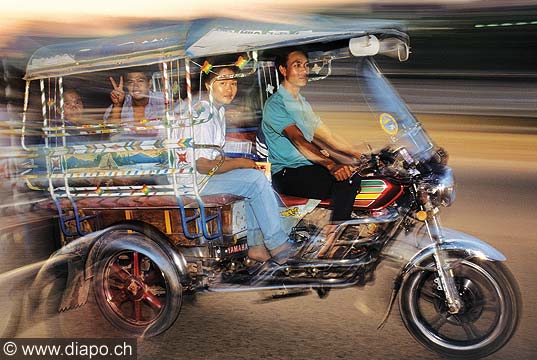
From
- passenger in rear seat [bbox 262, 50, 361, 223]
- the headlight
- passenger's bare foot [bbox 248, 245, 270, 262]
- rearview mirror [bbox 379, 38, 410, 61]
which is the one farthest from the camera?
passenger's bare foot [bbox 248, 245, 270, 262]

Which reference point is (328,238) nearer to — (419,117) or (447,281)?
(447,281)

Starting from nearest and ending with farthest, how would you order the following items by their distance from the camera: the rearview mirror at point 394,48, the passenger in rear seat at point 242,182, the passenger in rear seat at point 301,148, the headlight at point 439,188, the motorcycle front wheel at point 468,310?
the motorcycle front wheel at point 468,310, the headlight at point 439,188, the rearview mirror at point 394,48, the passenger in rear seat at point 301,148, the passenger in rear seat at point 242,182

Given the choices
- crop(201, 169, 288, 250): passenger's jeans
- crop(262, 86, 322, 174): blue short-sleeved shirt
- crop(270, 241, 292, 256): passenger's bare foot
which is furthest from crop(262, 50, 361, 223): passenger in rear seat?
crop(270, 241, 292, 256): passenger's bare foot

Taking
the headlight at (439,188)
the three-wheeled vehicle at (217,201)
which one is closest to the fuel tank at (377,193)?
the three-wheeled vehicle at (217,201)

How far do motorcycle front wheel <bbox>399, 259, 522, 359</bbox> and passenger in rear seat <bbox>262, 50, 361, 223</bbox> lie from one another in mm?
656

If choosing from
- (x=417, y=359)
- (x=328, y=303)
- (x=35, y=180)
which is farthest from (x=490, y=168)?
(x=35, y=180)

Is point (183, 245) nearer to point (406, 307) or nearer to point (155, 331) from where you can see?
point (155, 331)

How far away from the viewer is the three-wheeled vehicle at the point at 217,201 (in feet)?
11.9

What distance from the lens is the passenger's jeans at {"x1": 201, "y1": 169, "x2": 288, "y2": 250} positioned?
4031 millimetres

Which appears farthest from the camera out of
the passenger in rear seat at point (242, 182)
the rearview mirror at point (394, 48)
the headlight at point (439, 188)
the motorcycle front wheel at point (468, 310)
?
the passenger in rear seat at point (242, 182)

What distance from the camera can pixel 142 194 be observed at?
13.4ft

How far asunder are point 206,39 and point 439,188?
161 cm

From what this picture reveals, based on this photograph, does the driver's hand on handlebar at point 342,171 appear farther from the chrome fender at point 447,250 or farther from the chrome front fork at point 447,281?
the chrome front fork at point 447,281

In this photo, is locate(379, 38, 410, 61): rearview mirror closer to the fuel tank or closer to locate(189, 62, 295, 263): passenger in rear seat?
the fuel tank
